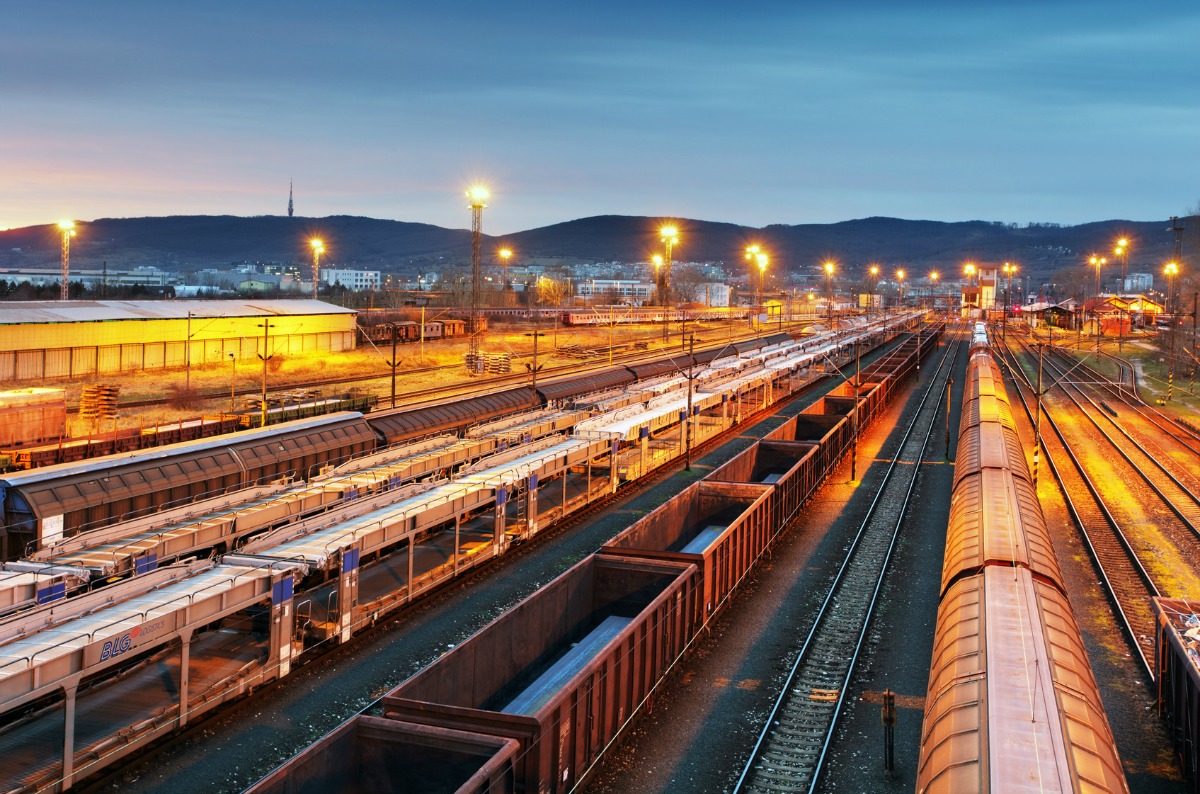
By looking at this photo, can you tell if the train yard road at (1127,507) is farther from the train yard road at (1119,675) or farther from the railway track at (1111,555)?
the train yard road at (1119,675)

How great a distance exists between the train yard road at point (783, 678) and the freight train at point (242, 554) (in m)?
1.04

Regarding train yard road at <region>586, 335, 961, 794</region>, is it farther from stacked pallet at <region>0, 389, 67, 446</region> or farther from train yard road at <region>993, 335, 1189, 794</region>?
stacked pallet at <region>0, 389, 67, 446</region>

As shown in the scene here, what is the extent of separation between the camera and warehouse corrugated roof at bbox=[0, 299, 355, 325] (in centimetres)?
6606

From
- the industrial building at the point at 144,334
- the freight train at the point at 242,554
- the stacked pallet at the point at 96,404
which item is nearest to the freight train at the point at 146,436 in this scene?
the stacked pallet at the point at 96,404

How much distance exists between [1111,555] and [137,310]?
69.0m

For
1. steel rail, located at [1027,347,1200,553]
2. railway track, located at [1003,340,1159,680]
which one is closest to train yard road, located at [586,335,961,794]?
railway track, located at [1003,340,1159,680]

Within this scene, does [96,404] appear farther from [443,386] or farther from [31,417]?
[443,386]

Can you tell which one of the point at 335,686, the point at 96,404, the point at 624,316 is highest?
the point at 624,316

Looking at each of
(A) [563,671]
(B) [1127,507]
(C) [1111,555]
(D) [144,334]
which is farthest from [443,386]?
(A) [563,671]

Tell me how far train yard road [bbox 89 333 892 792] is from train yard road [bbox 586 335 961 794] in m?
5.56

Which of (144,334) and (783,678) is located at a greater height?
(144,334)

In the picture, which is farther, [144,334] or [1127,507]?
[144,334]

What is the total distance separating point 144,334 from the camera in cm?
7175

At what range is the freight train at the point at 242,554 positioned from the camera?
15.4 m
